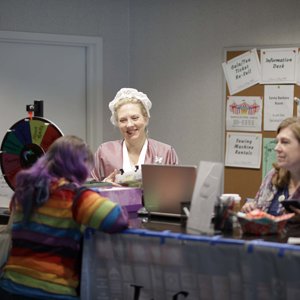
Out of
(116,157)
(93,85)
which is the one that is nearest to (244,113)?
(93,85)

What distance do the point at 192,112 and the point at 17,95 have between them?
1328mm

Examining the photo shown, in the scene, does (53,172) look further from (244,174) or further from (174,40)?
(174,40)

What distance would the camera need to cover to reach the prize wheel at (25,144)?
301 cm

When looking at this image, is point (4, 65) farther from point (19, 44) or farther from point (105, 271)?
point (105, 271)

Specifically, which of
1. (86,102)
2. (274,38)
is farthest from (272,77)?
(86,102)

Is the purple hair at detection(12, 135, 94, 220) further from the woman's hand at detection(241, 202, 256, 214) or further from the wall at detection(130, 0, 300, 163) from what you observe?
the wall at detection(130, 0, 300, 163)

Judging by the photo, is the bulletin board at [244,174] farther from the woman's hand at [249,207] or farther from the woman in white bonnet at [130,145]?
the woman's hand at [249,207]

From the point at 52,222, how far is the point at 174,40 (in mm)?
2749

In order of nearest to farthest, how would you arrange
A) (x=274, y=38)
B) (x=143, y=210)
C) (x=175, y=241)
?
(x=175, y=241), (x=143, y=210), (x=274, y=38)

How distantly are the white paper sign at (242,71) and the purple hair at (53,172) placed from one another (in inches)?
92.9

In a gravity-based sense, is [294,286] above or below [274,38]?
below

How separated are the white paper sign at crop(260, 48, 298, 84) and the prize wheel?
1.91m

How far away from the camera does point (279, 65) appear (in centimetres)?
429

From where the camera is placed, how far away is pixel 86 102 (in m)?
4.89
